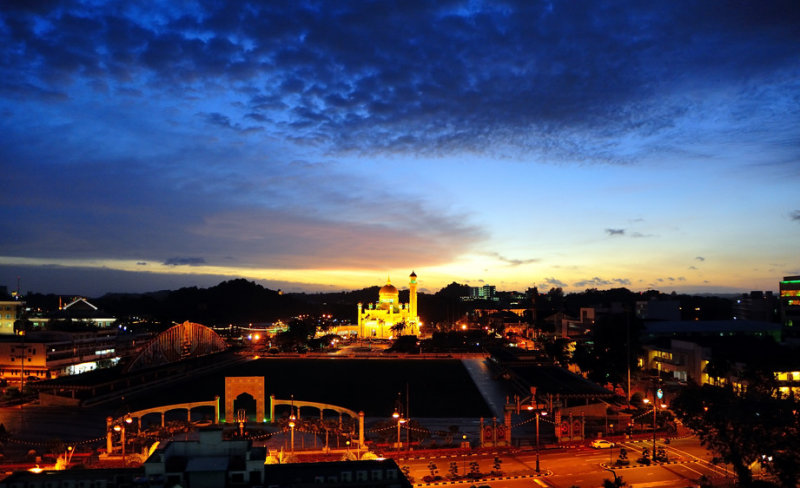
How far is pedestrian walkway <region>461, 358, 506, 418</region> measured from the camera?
42050 mm

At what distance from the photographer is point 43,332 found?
205 ft

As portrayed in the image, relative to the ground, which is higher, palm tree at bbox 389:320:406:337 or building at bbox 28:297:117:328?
building at bbox 28:297:117:328

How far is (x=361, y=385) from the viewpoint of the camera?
5153 centimetres

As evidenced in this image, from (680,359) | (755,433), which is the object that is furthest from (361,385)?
(755,433)

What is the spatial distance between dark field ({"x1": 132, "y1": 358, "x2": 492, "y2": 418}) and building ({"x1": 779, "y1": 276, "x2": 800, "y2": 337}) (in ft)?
124

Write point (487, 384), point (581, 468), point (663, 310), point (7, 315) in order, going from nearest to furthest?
point (581, 468) → point (487, 384) → point (7, 315) → point (663, 310)

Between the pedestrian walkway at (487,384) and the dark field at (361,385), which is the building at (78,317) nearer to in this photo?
the dark field at (361,385)

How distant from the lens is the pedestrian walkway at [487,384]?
42.0m

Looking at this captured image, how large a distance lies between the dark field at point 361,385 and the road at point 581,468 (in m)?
11.1

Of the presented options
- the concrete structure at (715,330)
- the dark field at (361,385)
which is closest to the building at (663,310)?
the concrete structure at (715,330)

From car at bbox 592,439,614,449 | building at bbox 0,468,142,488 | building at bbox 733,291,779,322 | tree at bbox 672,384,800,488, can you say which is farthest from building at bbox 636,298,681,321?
building at bbox 0,468,142,488

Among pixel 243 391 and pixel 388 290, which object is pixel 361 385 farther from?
pixel 388 290

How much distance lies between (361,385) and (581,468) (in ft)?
93.7

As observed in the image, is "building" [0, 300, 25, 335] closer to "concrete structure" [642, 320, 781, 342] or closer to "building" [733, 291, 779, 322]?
"concrete structure" [642, 320, 781, 342]
